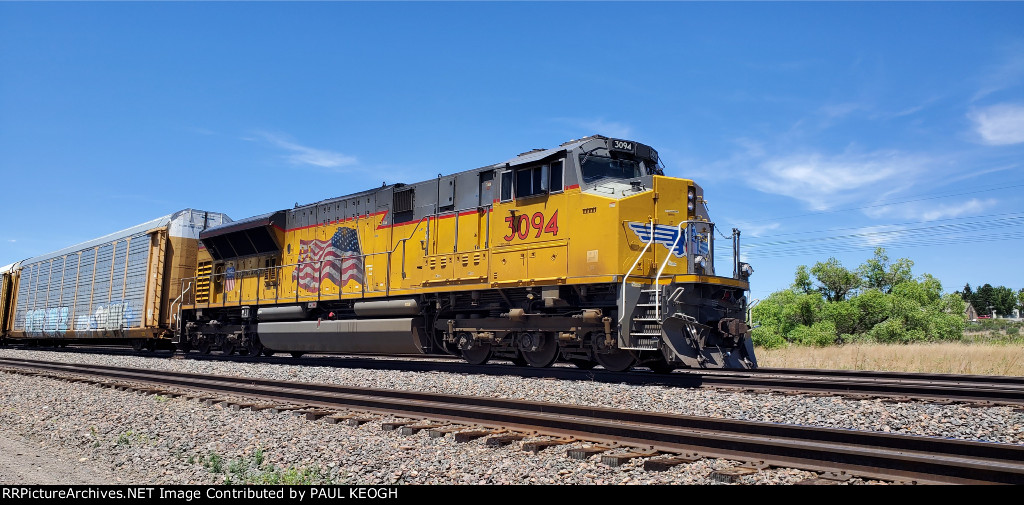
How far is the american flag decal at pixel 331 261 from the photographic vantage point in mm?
14469

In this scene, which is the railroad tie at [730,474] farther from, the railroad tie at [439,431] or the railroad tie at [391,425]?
the railroad tie at [391,425]

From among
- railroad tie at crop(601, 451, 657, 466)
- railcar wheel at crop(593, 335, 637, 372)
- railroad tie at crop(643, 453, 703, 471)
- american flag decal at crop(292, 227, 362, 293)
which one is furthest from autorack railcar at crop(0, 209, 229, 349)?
railroad tie at crop(643, 453, 703, 471)

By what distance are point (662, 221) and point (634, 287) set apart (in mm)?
1296

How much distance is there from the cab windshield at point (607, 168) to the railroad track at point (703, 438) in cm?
434

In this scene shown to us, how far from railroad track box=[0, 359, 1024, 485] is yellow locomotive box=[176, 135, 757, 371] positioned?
9.89 ft

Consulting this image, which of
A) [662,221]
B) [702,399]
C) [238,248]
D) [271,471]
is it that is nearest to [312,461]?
[271,471]

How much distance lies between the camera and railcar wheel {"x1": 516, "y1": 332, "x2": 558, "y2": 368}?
10781 mm

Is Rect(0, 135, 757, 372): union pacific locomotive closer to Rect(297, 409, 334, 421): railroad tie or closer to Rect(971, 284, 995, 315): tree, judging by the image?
Rect(297, 409, 334, 421): railroad tie

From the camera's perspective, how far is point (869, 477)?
3.99m

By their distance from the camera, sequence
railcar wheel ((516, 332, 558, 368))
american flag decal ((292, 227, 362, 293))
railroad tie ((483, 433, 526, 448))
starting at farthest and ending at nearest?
american flag decal ((292, 227, 362, 293))
railcar wheel ((516, 332, 558, 368))
railroad tie ((483, 433, 526, 448))

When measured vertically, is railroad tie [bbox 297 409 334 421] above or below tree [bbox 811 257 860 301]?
below

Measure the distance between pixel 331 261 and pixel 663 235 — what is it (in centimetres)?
786

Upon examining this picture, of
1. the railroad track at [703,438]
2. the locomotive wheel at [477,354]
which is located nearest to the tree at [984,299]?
the locomotive wheel at [477,354]

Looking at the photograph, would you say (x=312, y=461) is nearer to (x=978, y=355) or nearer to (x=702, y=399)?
(x=702, y=399)
